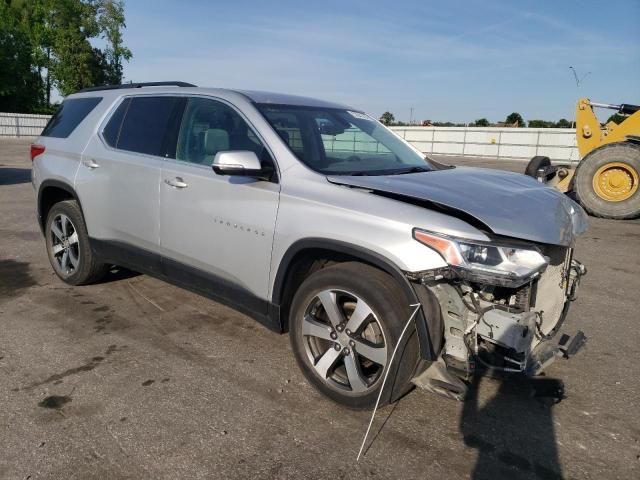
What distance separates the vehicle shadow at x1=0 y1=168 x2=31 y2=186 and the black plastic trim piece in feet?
32.2

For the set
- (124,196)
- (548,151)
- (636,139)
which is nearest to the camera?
(124,196)

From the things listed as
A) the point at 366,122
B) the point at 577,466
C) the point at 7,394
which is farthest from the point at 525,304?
the point at 7,394

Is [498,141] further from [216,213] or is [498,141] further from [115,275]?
[216,213]

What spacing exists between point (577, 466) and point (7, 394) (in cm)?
313

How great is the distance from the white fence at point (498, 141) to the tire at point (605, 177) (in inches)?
735

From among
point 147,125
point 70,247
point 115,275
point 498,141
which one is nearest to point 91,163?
point 147,125

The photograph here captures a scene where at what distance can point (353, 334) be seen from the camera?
2832 millimetres

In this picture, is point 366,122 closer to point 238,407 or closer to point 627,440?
point 238,407

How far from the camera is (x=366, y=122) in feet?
14.1

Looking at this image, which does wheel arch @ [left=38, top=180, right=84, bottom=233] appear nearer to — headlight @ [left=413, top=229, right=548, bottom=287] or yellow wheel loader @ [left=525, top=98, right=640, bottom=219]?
headlight @ [left=413, top=229, right=548, bottom=287]

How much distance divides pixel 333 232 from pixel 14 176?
45.2 ft

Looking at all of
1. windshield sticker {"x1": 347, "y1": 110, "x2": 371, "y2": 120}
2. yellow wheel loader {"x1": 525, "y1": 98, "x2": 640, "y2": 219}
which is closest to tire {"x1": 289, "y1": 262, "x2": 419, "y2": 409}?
windshield sticker {"x1": 347, "y1": 110, "x2": 371, "y2": 120}

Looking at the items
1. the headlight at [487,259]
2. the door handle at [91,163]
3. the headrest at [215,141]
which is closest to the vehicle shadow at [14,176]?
the door handle at [91,163]

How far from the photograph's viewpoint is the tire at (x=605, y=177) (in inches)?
381
